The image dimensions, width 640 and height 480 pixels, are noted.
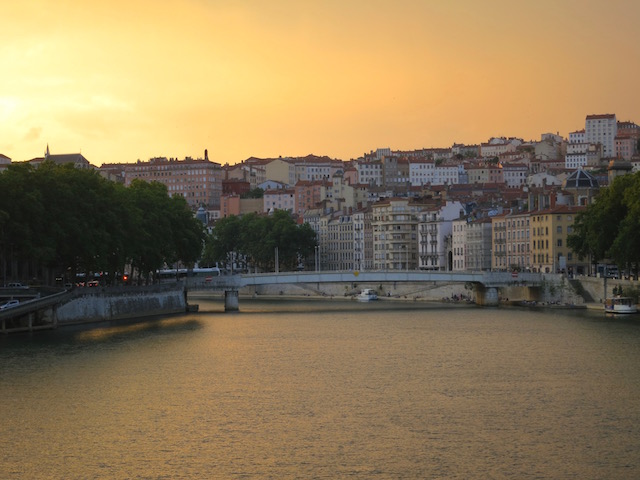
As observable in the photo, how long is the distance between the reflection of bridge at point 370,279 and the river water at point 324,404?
25060mm

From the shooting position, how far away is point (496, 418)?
4044 centimetres

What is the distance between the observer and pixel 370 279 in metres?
97.1

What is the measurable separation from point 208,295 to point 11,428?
348 feet

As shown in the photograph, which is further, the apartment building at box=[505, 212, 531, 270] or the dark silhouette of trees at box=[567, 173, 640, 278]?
the apartment building at box=[505, 212, 531, 270]

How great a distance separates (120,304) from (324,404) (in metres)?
42.0

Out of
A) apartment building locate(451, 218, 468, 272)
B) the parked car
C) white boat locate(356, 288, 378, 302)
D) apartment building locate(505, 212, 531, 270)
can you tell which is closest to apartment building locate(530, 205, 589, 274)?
apartment building locate(505, 212, 531, 270)

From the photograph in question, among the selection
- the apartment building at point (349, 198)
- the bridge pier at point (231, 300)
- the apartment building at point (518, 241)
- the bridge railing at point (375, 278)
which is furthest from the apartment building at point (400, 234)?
the bridge pier at point (231, 300)

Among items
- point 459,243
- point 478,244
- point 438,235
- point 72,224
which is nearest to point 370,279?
point 72,224

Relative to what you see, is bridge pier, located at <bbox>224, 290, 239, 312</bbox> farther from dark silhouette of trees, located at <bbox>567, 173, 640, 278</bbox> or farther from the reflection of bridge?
dark silhouette of trees, located at <bbox>567, 173, 640, 278</bbox>

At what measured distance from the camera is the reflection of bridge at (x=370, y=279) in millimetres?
96562

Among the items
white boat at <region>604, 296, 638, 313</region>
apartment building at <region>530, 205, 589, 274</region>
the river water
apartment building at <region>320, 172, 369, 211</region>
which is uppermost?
apartment building at <region>320, 172, 369, 211</region>

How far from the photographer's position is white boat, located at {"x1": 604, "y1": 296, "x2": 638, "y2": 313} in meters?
79.0

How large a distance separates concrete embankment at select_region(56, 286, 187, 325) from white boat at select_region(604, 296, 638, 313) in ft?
93.9

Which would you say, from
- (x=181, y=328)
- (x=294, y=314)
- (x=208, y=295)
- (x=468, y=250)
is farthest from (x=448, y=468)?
(x=208, y=295)
